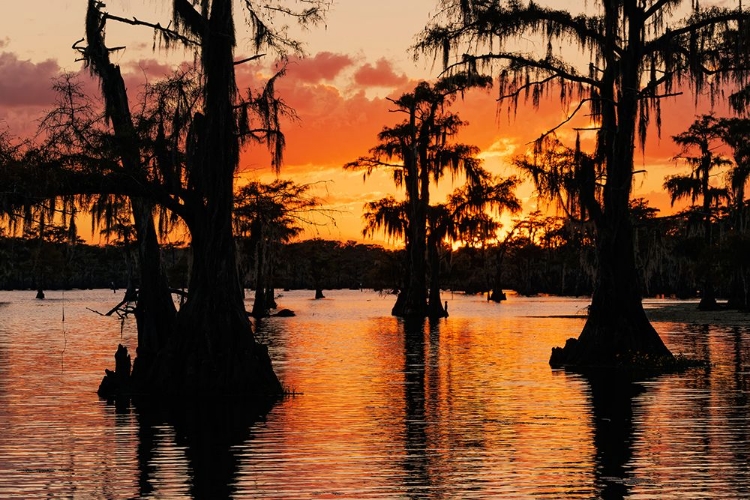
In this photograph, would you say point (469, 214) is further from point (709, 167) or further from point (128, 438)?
point (128, 438)

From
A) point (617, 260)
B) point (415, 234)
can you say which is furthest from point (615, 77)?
point (415, 234)

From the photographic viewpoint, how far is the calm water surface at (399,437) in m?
11.1

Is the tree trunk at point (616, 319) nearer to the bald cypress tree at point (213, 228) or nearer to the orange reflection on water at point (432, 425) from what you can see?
the orange reflection on water at point (432, 425)

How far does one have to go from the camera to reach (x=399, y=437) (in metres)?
15.0

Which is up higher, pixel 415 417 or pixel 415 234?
pixel 415 234

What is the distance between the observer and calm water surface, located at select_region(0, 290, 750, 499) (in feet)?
36.3

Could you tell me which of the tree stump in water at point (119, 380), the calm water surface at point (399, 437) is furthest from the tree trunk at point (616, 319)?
the tree stump in water at point (119, 380)

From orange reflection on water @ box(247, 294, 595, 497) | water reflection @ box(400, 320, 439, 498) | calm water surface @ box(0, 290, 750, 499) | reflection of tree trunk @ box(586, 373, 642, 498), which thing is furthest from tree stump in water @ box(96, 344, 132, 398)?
reflection of tree trunk @ box(586, 373, 642, 498)

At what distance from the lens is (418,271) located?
199ft

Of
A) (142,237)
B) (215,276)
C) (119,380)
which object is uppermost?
(142,237)

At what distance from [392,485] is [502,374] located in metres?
15.0

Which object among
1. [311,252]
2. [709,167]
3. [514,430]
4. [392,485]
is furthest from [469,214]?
[311,252]

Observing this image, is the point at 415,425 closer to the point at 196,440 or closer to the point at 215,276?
the point at 196,440

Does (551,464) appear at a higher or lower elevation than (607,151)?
lower
